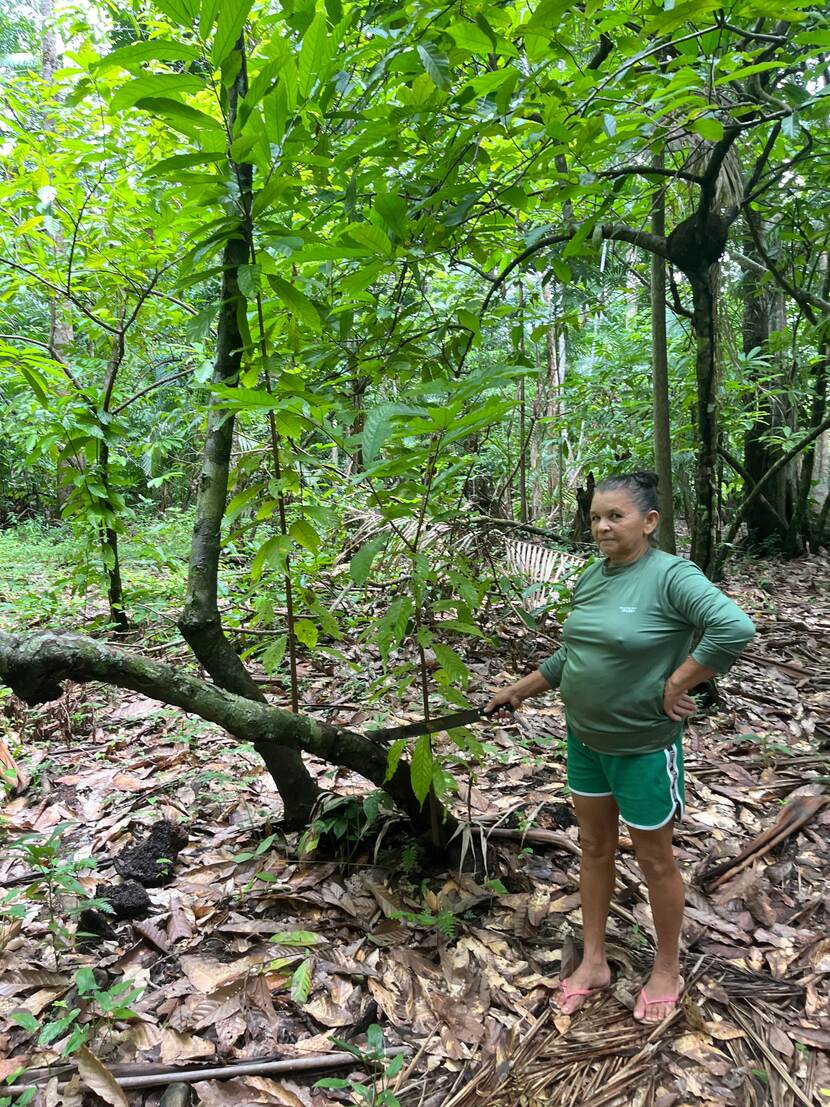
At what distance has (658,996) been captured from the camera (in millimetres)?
1998

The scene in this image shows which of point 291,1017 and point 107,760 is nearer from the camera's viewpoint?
point 291,1017

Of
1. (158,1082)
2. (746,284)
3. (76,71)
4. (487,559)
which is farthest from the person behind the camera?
(746,284)

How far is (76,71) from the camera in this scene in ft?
9.61

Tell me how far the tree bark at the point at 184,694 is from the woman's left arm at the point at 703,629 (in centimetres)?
106

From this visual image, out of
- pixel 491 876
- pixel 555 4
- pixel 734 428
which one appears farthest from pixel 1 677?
pixel 734 428

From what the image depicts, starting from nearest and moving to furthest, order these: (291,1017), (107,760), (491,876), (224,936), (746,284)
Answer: (291,1017) → (224,936) → (491,876) → (107,760) → (746,284)

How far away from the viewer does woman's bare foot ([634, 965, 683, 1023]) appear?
1969 mm

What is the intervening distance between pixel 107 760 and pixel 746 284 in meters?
6.54

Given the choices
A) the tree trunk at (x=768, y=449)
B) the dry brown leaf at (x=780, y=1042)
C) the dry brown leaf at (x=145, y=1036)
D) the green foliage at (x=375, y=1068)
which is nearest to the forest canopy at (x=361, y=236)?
the green foliage at (x=375, y=1068)

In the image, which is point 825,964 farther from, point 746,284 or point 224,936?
point 746,284

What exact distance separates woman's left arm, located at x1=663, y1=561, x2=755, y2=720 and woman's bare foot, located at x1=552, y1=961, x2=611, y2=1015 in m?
0.89

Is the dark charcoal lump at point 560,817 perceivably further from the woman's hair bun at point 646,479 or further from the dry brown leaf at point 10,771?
the dry brown leaf at point 10,771

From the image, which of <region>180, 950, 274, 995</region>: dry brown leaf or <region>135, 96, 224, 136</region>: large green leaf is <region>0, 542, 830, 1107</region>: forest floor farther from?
<region>135, 96, 224, 136</region>: large green leaf

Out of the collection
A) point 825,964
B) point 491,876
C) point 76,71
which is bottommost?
point 825,964
